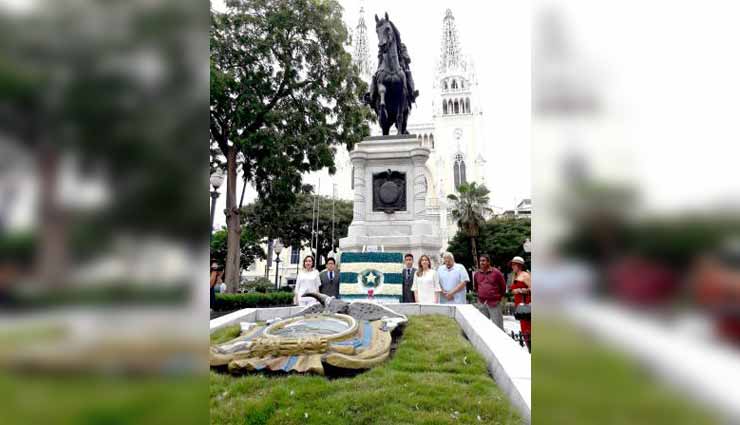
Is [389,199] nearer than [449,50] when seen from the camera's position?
Yes

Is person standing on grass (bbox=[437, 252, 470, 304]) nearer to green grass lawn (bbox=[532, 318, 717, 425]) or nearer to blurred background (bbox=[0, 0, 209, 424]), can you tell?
green grass lawn (bbox=[532, 318, 717, 425])

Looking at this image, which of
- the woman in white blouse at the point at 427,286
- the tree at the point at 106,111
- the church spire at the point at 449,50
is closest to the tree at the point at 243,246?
the woman in white blouse at the point at 427,286

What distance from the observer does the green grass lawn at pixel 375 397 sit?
3557mm

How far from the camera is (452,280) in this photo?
8.78 metres

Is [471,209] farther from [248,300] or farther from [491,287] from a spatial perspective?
[491,287]

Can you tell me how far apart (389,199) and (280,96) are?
7.76 m

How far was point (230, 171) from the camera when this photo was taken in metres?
17.3

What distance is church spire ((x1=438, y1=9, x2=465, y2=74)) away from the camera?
89750 mm

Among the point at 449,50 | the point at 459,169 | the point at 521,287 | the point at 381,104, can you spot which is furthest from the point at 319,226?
the point at 449,50

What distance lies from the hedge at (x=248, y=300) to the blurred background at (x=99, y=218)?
12.9m

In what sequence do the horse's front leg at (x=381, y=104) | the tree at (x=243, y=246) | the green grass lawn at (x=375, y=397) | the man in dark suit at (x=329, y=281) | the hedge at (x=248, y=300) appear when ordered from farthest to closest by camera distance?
the tree at (x=243, y=246)
the horse's front leg at (x=381, y=104)
the hedge at (x=248, y=300)
the man in dark suit at (x=329, y=281)
the green grass lawn at (x=375, y=397)

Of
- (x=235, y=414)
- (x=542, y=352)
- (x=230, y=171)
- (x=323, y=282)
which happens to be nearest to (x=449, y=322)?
(x=323, y=282)

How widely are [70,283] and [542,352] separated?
1111 millimetres

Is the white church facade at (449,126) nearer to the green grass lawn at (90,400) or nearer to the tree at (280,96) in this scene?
the tree at (280,96)
